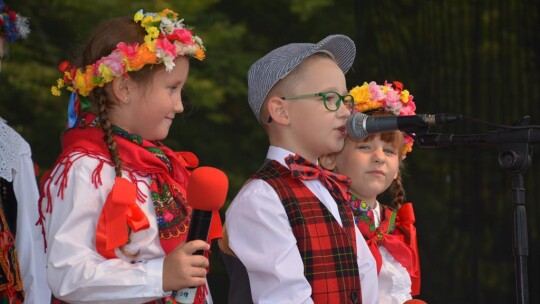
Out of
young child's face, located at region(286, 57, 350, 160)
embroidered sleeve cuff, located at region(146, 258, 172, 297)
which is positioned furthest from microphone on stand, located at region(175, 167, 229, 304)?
young child's face, located at region(286, 57, 350, 160)

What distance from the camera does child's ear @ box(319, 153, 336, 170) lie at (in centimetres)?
311

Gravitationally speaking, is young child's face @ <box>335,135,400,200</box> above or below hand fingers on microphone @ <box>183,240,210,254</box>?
above

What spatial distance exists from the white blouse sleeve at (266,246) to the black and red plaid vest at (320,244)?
30 mm

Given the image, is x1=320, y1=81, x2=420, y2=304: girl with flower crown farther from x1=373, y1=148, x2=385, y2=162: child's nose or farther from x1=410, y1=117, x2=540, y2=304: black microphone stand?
x1=410, y1=117, x2=540, y2=304: black microphone stand

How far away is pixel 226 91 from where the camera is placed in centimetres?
596

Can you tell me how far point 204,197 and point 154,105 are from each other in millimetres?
548

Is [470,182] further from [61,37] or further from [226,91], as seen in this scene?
[61,37]

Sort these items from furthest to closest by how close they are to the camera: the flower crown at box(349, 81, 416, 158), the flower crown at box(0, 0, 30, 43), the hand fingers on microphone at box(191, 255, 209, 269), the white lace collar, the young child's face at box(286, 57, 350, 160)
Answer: the flower crown at box(349, 81, 416, 158) → the white lace collar → the flower crown at box(0, 0, 30, 43) → the young child's face at box(286, 57, 350, 160) → the hand fingers on microphone at box(191, 255, 209, 269)

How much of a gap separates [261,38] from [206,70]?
45cm

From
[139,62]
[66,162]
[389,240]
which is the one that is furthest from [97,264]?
[389,240]

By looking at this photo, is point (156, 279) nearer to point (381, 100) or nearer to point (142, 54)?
point (142, 54)

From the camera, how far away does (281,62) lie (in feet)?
8.68

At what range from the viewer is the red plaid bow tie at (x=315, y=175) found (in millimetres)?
2545

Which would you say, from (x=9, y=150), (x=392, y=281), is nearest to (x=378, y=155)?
(x=392, y=281)
